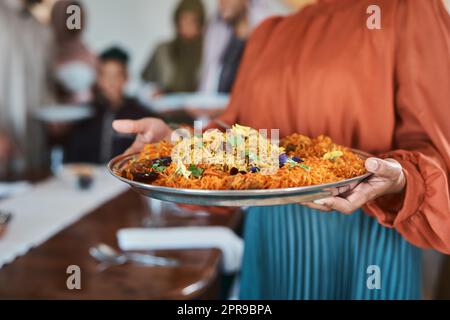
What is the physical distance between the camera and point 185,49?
3.61 m

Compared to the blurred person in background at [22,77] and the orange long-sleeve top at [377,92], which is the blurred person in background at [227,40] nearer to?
the blurred person in background at [22,77]

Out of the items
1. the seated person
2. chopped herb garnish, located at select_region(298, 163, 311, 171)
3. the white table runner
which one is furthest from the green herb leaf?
the seated person

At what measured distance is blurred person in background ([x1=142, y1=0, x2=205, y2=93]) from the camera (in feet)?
11.7

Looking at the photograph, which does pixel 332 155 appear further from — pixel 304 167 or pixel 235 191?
pixel 235 191

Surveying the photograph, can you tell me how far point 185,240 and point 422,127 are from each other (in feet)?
2.59

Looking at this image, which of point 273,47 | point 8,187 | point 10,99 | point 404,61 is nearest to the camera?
point 404,61

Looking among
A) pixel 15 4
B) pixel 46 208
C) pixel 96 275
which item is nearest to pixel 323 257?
pixel 96 275

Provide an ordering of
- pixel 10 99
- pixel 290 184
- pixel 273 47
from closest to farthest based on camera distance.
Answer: pixel 290 184 < pixel 273 47 < pixel 10 99

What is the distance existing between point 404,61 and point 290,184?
0.40m

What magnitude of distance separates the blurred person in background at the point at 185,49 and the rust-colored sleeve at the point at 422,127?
268 centimetres

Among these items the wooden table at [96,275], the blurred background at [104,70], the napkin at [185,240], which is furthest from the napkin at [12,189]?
the napkin at [185,240]

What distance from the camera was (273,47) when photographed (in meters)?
1.22
